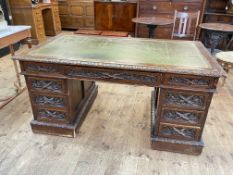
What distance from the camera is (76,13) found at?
19.0 feet

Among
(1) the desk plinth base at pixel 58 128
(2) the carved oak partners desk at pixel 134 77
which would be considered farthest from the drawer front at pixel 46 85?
(1) the desk plinth base at pixel 58 128

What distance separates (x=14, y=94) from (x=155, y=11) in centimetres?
325

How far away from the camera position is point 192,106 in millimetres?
1529

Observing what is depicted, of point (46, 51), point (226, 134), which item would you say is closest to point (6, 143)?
point (46, 51)

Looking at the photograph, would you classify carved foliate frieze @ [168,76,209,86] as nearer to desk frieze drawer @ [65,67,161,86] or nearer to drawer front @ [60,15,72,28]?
desk frieze drawer @ [65,67,161,86]

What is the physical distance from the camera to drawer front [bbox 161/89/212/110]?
1479 millimetres

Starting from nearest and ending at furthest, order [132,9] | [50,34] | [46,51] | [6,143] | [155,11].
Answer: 1. [46,51]
2. [6,143]
3. [155,11]
4. [132,9]
5. [50,34]

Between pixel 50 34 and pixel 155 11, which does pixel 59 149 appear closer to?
pixel 155 11

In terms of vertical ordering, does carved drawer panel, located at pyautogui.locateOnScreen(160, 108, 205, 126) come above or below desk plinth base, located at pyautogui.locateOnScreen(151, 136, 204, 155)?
above

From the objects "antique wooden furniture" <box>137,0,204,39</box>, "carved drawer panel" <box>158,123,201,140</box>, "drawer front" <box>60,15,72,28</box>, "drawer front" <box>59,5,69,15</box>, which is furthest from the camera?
"drawer front" <box>60,15,72,28</box>

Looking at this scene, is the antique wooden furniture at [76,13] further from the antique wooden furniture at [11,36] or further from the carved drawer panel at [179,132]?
the carved drawer panel at [179,132]

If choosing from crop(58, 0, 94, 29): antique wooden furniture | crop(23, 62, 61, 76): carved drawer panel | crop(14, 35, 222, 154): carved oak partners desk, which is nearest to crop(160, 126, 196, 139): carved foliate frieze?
crop(14, 35, 222, 154): carved oak partners desk

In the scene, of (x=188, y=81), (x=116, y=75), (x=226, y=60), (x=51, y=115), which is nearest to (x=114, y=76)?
(x=116, y=75)

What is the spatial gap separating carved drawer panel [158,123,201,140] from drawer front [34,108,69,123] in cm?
86
